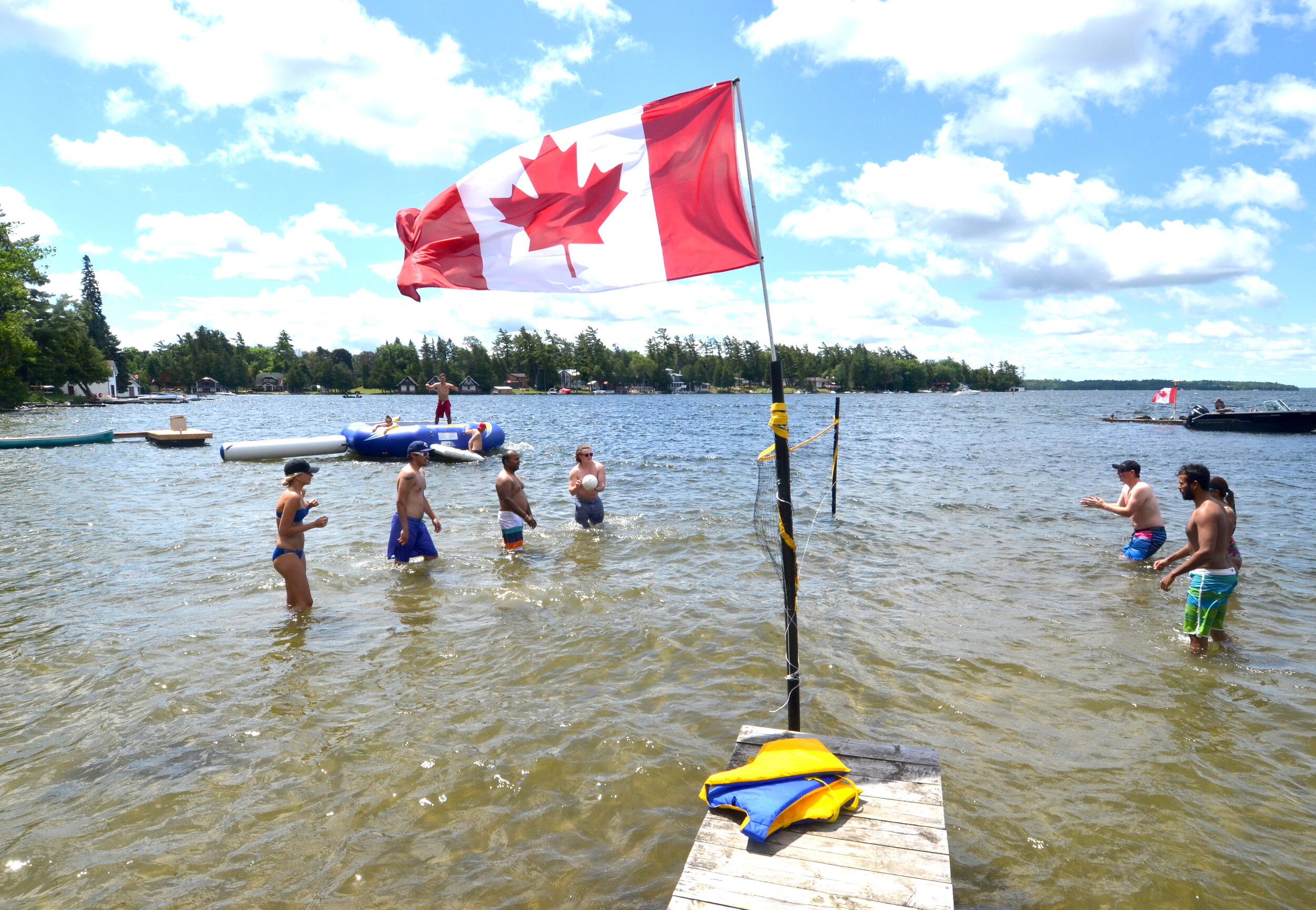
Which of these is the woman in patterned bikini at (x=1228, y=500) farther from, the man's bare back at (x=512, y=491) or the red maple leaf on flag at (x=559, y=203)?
the man's bare back at (x=512, y=491)

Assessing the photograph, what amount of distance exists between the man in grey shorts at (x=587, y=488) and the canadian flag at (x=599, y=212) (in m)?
6.57

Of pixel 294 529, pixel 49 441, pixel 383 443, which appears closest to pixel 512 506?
pixel 294 529

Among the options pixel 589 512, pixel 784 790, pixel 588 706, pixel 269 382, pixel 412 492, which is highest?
pixel 269 382

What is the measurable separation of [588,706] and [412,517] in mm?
5004

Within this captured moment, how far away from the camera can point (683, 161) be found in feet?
15.0


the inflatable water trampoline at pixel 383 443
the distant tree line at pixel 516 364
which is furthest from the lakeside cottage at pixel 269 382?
the inflatable water trampoline at pixel 383 443

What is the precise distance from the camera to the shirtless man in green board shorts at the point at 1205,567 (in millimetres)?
6438

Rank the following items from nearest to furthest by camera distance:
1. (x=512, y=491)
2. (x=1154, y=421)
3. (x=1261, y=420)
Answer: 1. (x=512, y=491)
2. (x=1261, y=420)
3. (x=1154, y=421)

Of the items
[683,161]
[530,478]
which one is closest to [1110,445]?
[530,478]

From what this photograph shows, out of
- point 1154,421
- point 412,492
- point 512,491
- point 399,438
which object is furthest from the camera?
point 1154,421

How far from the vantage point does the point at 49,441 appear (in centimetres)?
2667

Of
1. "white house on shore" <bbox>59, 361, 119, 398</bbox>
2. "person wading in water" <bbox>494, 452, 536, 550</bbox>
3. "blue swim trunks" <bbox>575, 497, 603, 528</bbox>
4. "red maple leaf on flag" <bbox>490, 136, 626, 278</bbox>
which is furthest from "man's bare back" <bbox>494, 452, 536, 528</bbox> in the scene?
"white house on shore" <bbox>59, 361, 119, 398</bbox>

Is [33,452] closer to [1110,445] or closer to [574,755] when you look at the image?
[574,755]

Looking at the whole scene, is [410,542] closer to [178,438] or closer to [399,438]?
[399,438]
